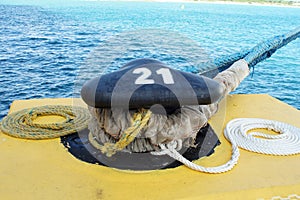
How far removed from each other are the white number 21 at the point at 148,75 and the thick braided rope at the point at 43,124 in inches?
28.0

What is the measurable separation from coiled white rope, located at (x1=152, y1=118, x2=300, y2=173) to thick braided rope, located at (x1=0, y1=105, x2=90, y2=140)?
2.39 ft

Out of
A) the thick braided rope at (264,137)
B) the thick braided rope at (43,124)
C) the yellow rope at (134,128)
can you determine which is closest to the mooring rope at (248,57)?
the thick braided rope at (264,137)

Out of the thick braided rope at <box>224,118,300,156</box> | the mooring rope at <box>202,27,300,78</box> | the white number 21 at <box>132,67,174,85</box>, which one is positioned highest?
the white number 21 at <box>132,67,174,85</box>

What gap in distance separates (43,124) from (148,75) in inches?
39.8

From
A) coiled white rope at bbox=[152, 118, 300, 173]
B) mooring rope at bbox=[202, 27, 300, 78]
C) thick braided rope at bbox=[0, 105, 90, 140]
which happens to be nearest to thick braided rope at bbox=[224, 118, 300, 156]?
coiled white rope at bbox=[152, 118, 300, 173]

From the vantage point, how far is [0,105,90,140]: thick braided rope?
2.12 metres

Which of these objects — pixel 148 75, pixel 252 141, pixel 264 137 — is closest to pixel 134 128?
pixel 148 75

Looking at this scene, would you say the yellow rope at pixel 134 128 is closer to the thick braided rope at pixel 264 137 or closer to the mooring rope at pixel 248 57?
the thick braided rope at pixel 264 137

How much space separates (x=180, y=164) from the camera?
178 cm

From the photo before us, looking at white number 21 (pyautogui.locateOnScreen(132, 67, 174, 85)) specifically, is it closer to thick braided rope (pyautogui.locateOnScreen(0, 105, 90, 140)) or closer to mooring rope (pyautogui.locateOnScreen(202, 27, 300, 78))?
thick braided rope (pyautogui.locateOnScreen(0, 105, 90, 140))

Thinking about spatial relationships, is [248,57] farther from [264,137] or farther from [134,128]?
[134,128]

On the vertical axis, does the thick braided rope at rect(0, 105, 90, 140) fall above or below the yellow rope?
below

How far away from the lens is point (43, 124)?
226 centimetres

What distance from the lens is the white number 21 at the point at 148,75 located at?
164 centimetres
